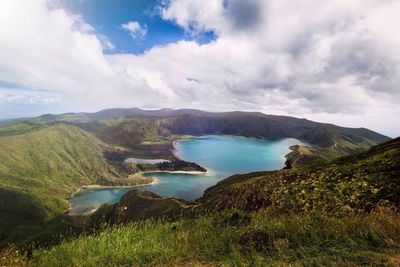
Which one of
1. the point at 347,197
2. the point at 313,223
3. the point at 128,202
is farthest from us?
the point at 128,202

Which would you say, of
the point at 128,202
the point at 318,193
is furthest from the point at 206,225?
the point at 128,202

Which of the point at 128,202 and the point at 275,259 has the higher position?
the point at 275,259

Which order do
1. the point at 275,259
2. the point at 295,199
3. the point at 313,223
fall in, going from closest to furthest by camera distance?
1. the point at 275,259
2. the point at 313,223
3. the point at 295,199

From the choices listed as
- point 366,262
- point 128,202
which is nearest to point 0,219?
point 128,202

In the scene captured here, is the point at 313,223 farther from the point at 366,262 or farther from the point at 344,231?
the point at 366,262

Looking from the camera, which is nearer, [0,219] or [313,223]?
[313,223]

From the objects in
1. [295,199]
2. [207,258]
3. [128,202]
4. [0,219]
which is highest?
[207,258]
